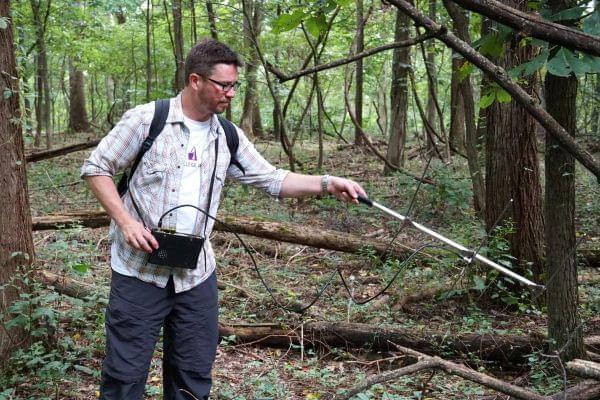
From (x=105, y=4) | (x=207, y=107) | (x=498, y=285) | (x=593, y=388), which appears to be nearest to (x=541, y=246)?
(x=498, y=285)

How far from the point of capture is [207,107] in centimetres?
322

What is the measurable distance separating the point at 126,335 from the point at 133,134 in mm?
1043

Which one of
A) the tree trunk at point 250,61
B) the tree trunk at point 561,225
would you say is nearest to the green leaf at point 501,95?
the tree trunk at point 561,225

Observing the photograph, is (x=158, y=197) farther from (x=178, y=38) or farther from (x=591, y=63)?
(x=178, y=38)

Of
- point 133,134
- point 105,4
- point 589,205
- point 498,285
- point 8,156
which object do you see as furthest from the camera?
point 105,4

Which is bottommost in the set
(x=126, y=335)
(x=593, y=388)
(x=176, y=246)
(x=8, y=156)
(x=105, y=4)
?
(x=593, y=388)

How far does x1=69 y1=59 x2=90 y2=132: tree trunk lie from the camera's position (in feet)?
68.9

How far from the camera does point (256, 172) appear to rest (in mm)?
3582

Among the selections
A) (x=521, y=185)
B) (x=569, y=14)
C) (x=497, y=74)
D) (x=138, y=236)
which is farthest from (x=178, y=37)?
(x=569, y=14)

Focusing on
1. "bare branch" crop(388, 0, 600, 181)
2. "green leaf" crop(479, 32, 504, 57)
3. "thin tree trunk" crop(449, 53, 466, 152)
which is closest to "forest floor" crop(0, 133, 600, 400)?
"bare branch" crop(388, 0, 600, 181)

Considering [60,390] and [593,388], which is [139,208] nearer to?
[60,390]

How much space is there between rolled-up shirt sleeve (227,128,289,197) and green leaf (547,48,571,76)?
1600 millimetres

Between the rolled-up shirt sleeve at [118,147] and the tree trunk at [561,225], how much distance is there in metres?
2.15

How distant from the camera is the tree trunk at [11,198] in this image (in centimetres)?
403
